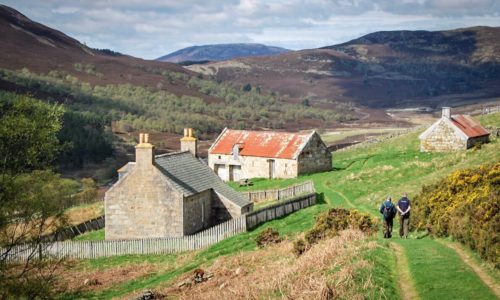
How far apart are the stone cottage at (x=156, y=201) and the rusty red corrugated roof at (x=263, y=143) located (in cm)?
2230

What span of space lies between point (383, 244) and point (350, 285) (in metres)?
6.39

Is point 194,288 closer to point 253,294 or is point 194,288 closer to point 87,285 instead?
point 253,294

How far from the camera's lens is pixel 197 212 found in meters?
39.5

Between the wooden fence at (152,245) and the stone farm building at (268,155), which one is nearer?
the wooden fence at (152,245)

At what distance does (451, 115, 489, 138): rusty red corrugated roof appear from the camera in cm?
5388

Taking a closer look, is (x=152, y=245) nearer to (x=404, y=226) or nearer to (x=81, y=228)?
(x=81, y=228)

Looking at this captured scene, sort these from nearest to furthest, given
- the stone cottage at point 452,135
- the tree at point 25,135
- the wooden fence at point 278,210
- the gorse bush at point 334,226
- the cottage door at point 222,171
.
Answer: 1. the gorse bush at point 334,226
2. the tree at point 25,135
3. the wooden fence at point 278,210
4. the stone cottage at point 452,135
5. the cottage door at point 222,171

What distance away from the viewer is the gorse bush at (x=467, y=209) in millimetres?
19875

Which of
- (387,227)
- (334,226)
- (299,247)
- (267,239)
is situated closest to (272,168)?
(267,239)

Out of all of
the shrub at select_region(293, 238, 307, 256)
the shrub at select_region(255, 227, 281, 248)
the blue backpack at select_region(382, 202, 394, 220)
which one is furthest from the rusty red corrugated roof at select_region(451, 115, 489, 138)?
the shrub at select_region(293, 238, 307, 256)

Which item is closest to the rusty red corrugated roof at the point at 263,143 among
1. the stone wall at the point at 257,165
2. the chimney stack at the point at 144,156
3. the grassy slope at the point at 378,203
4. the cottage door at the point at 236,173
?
the stone wall at the point at 257,165

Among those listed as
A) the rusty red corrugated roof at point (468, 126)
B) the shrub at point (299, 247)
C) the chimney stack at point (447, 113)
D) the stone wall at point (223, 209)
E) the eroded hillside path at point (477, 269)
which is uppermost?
the chimney stack at point (447, 113)

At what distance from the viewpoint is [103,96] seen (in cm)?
19825

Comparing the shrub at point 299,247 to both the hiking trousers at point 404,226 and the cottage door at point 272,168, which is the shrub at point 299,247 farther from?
the cottage door at point 272,168
